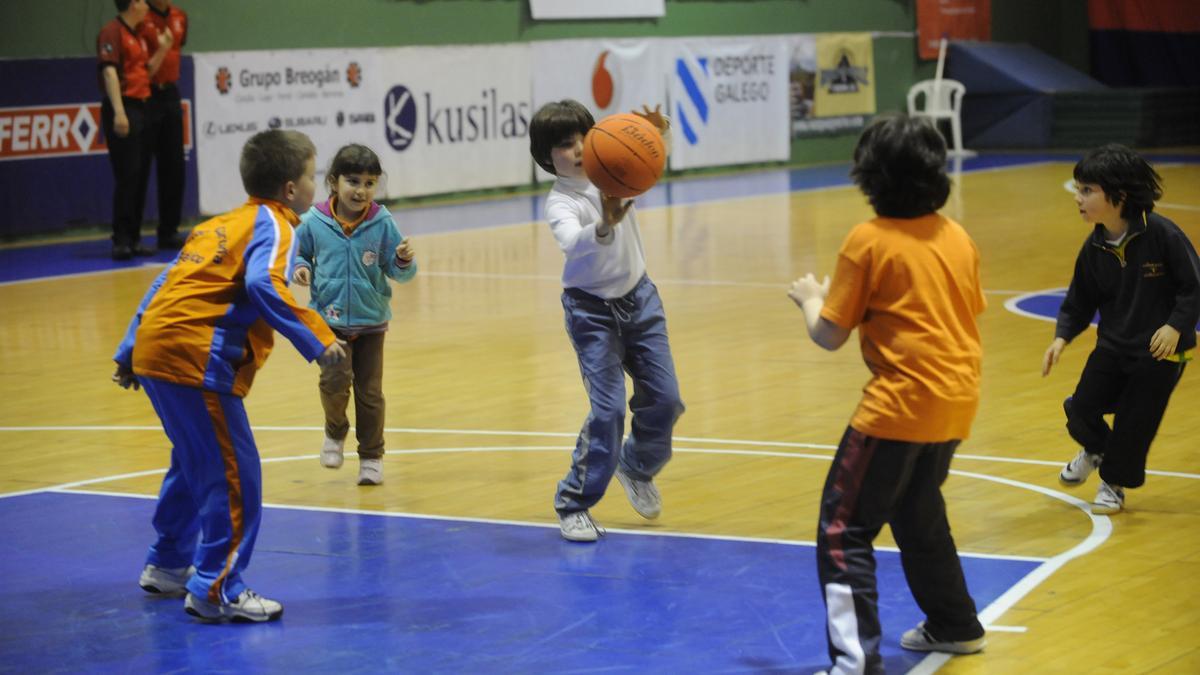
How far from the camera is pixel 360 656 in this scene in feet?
16.4

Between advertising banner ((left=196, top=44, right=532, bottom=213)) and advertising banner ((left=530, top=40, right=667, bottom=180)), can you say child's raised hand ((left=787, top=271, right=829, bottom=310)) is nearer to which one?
advertising banner ((left=196, top=44, right=532, bottom=213))

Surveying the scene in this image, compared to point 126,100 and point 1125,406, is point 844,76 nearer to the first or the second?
point 126,100

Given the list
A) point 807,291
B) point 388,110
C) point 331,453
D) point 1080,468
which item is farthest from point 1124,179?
point 388,110

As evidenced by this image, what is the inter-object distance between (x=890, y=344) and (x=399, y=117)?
16426 millimetres

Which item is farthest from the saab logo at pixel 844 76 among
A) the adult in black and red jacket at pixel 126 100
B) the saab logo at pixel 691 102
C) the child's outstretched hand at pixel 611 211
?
the child's outstretched hand at pixel 611 211

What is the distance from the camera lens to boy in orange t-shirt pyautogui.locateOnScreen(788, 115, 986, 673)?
4.57m

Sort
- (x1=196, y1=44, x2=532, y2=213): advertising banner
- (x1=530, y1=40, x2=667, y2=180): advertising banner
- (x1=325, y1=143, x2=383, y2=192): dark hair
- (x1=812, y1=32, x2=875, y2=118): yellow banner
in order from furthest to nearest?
(x1=812, y1=32, x2=875, y2=118): yellow banner < (x1=530, y1=40, x2=667, y2=180): advertising banner < (x1=196, y1=44, x2=532, y2=213): advertising banner < (x1=325, y1=143, x2=383, y2=192): dark hair

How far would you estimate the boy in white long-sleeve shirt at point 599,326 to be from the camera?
6.25 metres

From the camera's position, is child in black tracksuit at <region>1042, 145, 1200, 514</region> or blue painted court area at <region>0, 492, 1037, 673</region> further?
child in black tracksuit at <region>1042, 145, 1200, 514</region>

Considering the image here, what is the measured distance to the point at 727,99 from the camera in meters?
25.0

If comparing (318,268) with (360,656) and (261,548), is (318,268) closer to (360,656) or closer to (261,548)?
(261,548)

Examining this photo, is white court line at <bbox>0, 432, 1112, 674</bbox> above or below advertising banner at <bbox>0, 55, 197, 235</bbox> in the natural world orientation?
below

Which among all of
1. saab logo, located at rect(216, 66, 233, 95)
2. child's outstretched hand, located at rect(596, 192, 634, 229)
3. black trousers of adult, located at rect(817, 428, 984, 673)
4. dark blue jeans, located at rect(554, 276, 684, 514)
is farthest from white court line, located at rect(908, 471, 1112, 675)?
saab logo, located at rect(216, 66, 233, 95)

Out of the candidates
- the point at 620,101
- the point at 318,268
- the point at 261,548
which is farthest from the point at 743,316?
the point at 620,101
